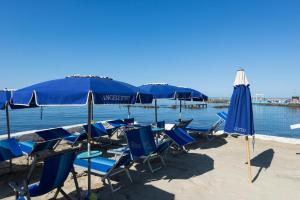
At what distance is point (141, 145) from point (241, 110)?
232 cm

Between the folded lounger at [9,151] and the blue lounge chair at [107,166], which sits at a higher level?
the folded lounger at [9,151]

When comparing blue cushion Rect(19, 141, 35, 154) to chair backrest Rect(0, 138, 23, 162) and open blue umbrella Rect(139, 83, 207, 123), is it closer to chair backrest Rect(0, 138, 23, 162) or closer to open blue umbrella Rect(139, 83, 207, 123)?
chair backrest Rect(0, 138, 23, 162)

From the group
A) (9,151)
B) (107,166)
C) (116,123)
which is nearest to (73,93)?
(107,166)

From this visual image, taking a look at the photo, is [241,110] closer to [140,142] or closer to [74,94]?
[140,142]

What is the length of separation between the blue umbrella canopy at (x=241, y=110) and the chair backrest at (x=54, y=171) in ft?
11.6

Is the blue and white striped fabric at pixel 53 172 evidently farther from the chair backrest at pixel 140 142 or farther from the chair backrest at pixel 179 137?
the chair backrest at pixel 179 137

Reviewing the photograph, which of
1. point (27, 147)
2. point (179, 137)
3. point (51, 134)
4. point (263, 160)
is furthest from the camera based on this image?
point (51, 134)

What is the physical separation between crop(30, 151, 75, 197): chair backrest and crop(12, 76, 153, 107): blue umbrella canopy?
2.57 feet

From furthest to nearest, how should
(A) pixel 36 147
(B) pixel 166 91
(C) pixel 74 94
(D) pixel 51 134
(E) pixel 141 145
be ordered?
(B) pixel 166 91
(D) pixel 51 134
(A) pixel 36 147
(E) pixel 141 145
(C) pixel 74 94

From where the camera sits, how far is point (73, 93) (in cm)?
387

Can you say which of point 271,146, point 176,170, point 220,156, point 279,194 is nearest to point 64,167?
point 176,170

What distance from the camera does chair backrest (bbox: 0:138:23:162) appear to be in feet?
18.0

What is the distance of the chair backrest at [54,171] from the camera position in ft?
12.0

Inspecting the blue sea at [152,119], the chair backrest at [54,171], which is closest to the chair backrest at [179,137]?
the chair backrest at [54,171]
